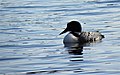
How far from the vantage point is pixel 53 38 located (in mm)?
19719

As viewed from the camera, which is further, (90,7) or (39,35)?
(90,7)

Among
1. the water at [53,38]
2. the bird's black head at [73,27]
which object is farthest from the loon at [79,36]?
the water at [53,38]

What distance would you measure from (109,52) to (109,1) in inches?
463

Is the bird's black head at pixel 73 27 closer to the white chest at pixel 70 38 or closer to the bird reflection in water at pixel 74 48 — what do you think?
the white chest at pixel 70 38

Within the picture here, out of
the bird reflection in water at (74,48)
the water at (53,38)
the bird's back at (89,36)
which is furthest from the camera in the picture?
the bird's back at (89,36)

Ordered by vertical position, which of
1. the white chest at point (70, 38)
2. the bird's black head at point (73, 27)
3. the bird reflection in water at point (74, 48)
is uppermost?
the bird's black head at point (73, 27)

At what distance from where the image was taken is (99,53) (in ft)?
55.3

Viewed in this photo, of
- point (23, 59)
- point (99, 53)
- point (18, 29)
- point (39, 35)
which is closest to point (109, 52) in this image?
point (99, 53)

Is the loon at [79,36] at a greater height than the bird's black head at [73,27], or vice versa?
the bird's black head at [73,27]

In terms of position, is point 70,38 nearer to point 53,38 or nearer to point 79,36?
point 79,36

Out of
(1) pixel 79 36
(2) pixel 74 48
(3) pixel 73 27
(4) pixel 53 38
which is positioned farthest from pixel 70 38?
(2) pixel 74 48

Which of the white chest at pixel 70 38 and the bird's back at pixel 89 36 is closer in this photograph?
the white chest at pixel 70 38

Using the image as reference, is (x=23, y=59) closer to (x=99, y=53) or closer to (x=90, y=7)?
(x=99, y=53)

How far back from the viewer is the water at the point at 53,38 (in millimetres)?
14758
